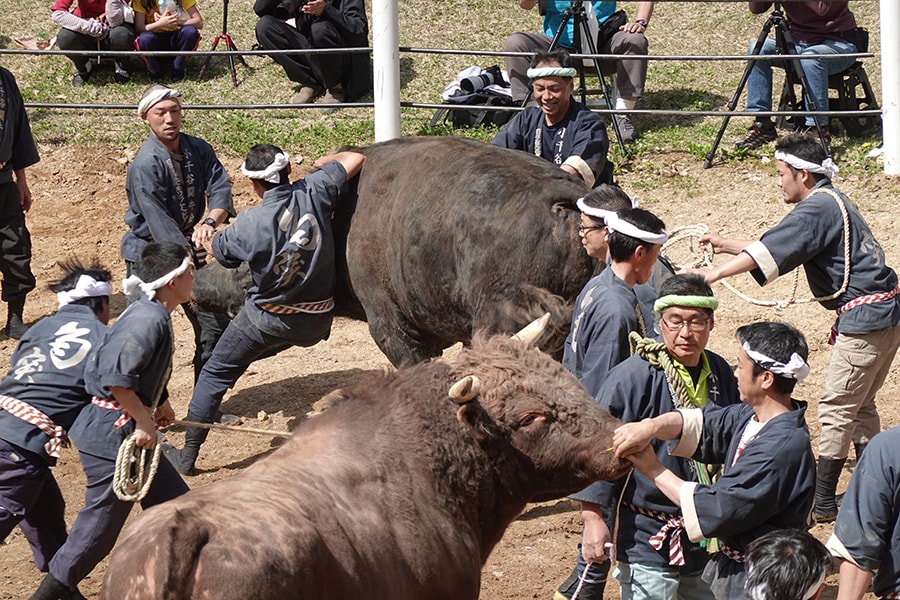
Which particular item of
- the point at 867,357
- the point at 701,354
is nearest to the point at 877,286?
A: the point at 867,357

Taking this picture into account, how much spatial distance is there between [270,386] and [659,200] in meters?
4.21

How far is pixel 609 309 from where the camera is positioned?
16.4 feet

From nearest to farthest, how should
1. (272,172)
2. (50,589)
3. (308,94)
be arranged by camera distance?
1. (50,589)
2. (272,172)
3. (308,94)

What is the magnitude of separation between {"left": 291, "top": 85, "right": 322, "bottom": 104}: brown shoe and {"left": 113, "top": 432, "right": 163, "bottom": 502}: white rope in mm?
8089

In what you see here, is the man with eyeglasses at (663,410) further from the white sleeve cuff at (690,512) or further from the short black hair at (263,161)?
the short black hair at (263,161)

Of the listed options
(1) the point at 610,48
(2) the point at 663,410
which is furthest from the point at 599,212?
(1) the point at 610,48

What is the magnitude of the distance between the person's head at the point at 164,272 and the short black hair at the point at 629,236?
197cm

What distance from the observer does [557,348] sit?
6320mm

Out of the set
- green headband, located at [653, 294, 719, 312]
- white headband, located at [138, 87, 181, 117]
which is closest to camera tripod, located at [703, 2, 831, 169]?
white headband, located at [138, 87, 181, 117]

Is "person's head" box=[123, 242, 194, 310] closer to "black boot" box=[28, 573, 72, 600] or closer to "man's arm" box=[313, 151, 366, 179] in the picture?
"black boot" box=[28, 573, 72, 600]

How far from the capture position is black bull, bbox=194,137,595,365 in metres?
6.38

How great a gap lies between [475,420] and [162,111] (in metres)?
4.61

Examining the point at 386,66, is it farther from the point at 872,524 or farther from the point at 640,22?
the point at 872,524

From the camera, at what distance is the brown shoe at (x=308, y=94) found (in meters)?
13.1
